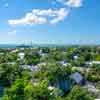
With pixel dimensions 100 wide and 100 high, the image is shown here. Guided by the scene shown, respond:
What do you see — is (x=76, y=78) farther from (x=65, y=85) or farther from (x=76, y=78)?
(x=65, y=85)

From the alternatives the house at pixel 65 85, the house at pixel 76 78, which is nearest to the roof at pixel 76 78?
the house at pixel 76 78

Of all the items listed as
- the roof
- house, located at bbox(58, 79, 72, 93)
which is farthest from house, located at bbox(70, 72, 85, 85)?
house, located at bbox(58, 79, 72, 93)

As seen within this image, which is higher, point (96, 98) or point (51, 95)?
point (51, 95)

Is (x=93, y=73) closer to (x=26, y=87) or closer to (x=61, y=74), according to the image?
(x=61, y=74)

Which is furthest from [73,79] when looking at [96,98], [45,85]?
[45,85]

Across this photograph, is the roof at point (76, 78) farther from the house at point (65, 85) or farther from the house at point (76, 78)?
the house at point (65, 85)

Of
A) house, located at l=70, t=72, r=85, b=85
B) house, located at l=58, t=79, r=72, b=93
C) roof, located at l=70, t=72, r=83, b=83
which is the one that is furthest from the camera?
roof, located at l=70, t=72, r=83, b=83

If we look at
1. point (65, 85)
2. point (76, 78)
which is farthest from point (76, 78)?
point (65, 85)

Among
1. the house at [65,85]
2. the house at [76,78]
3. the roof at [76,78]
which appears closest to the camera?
the house at [65,85]

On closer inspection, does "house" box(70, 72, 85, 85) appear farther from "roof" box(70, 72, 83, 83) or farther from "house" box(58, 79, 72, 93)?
"house" box(58, 79, 72, 93)

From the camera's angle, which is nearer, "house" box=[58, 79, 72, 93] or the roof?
"house" box=[58, 79, 72, 93]

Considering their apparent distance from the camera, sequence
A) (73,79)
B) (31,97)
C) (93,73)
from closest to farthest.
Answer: (31,97)
(73,79)
(93,73)
